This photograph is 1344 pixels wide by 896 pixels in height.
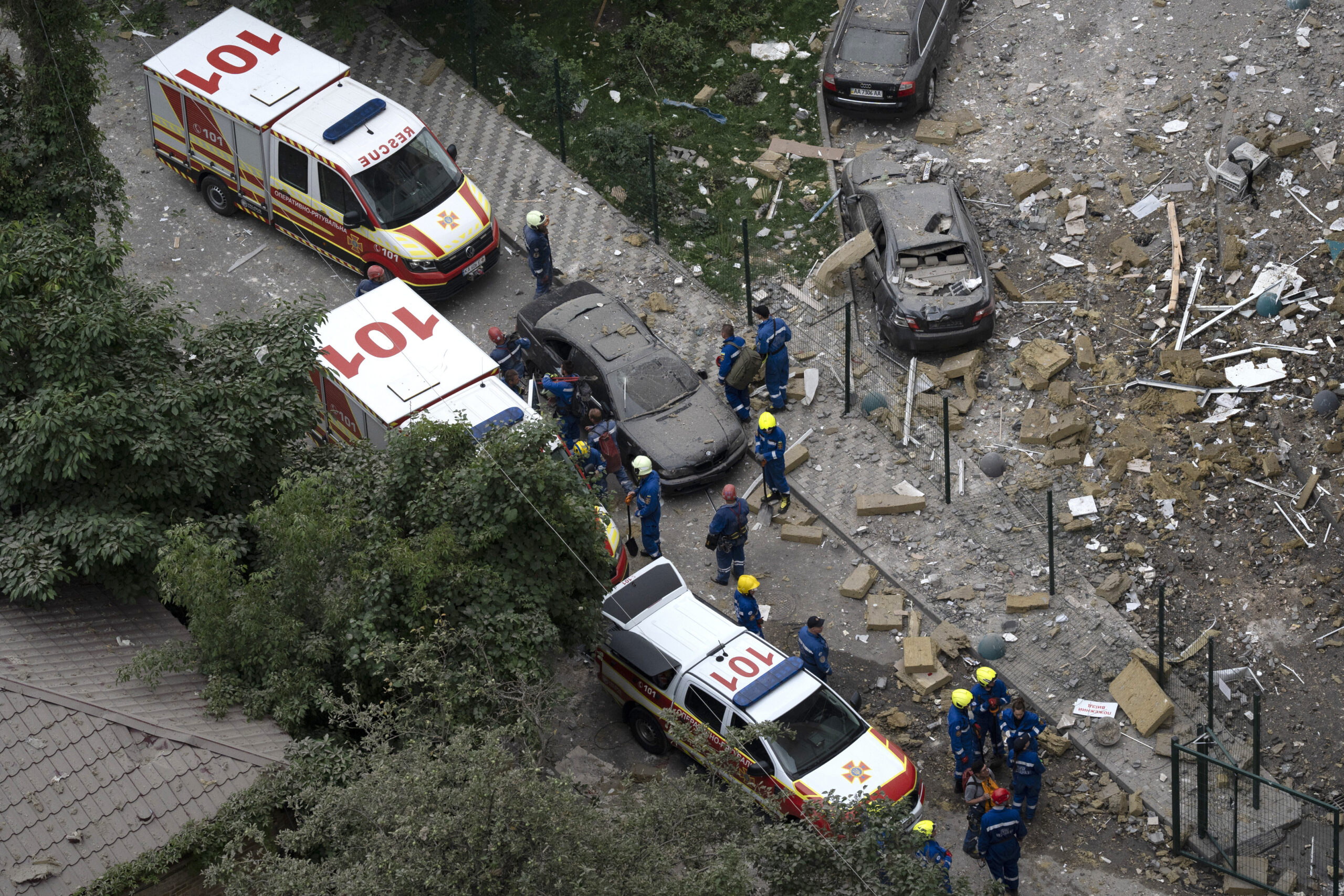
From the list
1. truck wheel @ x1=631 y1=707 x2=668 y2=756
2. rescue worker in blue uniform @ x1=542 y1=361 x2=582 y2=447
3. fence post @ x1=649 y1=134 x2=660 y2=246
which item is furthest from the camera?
fence post @ x1=649 y1=134 x2=660 y2=246

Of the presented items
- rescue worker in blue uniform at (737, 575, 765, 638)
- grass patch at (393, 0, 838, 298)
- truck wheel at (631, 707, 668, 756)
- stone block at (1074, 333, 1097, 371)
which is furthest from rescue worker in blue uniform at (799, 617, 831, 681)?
grass patch at (393, 0, 838, 298)

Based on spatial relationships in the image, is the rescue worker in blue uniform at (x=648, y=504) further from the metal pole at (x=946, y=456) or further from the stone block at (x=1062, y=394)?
the stone block at (x=1062, y=394)

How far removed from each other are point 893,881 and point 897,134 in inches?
534

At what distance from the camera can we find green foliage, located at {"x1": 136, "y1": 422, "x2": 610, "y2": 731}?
1073 centimetres

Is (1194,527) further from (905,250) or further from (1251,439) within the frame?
(905,250)

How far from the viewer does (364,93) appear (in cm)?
1823

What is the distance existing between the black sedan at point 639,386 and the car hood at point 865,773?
176 inches

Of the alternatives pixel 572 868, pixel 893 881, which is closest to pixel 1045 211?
pixel 893 881

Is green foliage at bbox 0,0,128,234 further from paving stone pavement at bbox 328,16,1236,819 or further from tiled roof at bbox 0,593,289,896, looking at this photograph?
paving stone pavement at bbox 328,16,1236,819

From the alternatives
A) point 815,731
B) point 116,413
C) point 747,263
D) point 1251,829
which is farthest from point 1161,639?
point 116,413

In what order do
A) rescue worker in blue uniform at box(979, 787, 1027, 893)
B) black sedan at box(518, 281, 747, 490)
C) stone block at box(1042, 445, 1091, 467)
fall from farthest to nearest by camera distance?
black sedan at box(518, 281, 747, 490)
stone block at box(1042, 445, 1091, 467)
rescue worker in blue uniform at box(979, 787, 1027, 893)

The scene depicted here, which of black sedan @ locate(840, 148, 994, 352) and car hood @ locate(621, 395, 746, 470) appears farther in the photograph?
black sedan @ locate(840, 148, 994, 352)

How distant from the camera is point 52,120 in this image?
14859 mm

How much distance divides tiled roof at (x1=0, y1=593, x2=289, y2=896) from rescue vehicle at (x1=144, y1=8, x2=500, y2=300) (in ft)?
26.3
